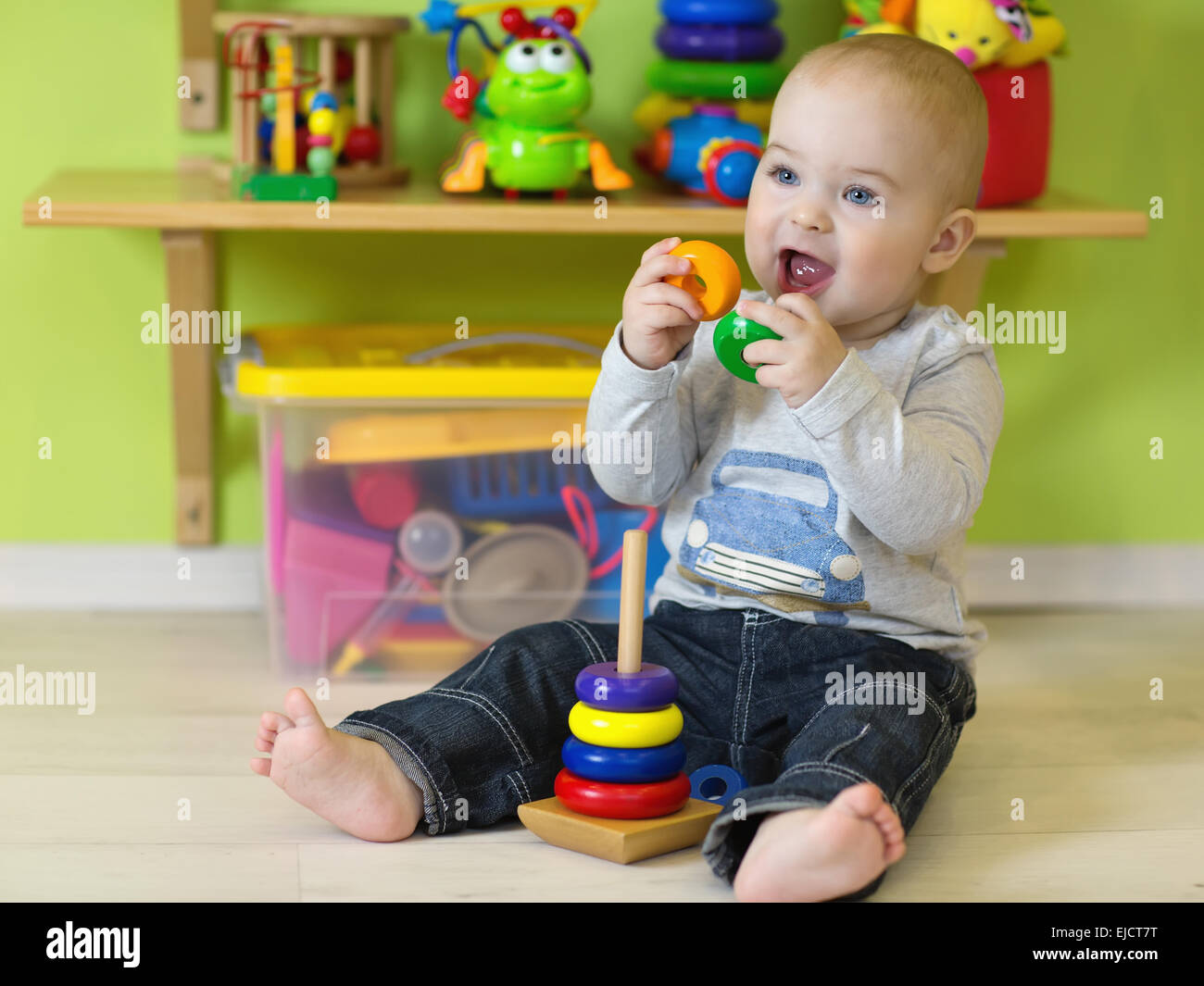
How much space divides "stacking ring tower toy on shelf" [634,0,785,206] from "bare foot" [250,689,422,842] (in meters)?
0.61

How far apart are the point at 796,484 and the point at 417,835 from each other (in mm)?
342

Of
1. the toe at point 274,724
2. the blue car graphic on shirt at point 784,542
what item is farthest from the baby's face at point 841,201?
the toe at point 274,724

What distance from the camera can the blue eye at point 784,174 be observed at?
3.25 feet

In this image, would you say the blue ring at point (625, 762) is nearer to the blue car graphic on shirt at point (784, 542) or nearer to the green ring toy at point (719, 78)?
the blue car graphic on shirt at point (784, 542)

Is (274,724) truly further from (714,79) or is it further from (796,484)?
(714,79)

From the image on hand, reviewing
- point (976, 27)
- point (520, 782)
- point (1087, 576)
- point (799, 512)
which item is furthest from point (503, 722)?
point (1087, 576)

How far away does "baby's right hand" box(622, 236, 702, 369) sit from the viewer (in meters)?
0.94

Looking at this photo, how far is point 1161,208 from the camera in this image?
5.11 feet

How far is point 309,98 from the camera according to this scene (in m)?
1.36

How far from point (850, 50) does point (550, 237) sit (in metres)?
0.57

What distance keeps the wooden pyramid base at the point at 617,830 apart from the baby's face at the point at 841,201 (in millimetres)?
342

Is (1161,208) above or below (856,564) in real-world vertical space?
above
